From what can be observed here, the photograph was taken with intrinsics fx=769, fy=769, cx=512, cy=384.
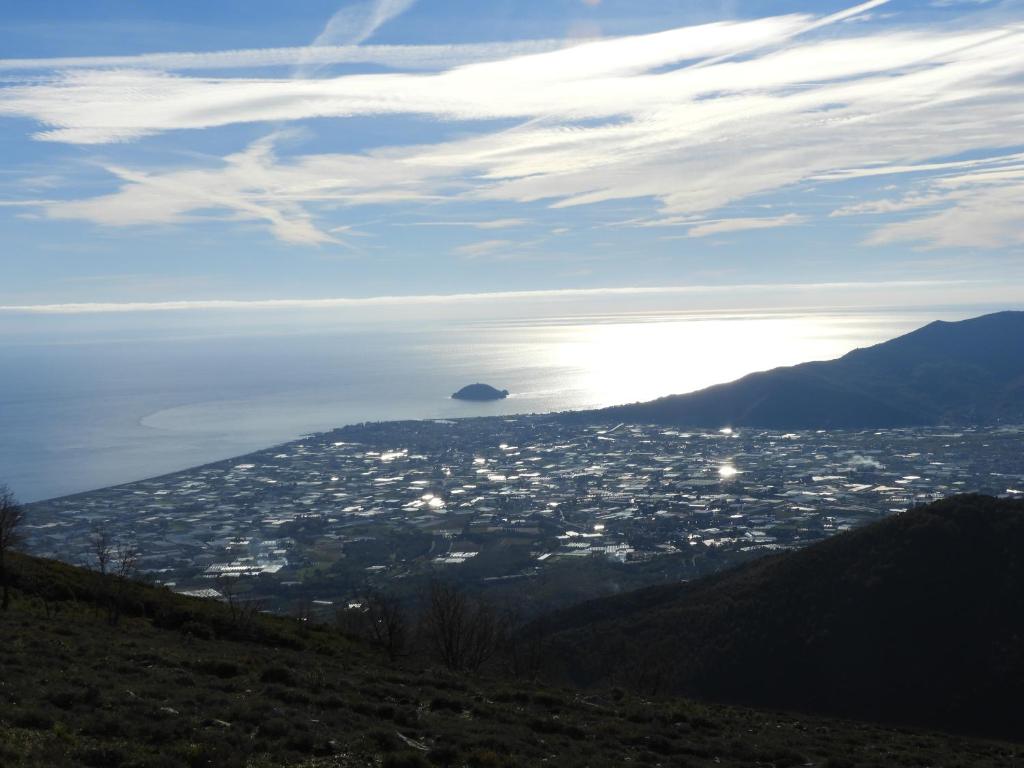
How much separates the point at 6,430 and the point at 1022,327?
8460 inches

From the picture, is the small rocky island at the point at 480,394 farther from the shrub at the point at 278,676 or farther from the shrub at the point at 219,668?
the shrub at the point at 278,676

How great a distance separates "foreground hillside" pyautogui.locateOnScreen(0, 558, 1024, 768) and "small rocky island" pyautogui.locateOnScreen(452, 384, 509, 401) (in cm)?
15565

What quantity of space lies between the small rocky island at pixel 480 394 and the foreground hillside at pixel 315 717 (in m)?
156

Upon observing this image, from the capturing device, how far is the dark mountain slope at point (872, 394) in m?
139

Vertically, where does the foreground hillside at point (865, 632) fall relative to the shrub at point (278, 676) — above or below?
below

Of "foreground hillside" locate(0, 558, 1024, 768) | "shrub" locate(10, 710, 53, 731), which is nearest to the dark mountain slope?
"foreground hillside" locate(0, 558, 1024, 768)

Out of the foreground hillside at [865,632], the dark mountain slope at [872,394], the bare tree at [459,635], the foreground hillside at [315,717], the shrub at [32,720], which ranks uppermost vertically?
the dark mountain slope at [872,394]

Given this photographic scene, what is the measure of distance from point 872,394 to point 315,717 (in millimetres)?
156602

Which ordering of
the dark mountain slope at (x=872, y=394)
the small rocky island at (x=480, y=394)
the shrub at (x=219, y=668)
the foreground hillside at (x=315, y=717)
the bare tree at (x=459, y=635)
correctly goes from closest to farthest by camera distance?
the foreground hillside at (x=315, y=717) → the shrub at (x=219, y=668) → the bare tree at (x=459, y=635) → the dark mountain slope at (x=872, y=394) → the small rocky island at (x=480, y=394)

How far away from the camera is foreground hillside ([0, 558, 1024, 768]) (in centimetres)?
920

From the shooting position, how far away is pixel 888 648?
3462 cm

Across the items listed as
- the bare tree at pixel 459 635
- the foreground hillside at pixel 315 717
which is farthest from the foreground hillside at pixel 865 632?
the foreground hillside at pixel 315 717

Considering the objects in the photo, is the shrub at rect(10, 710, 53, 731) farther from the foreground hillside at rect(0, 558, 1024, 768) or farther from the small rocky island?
the small rocky island

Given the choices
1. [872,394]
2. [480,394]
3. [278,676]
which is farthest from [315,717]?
[480,394]
